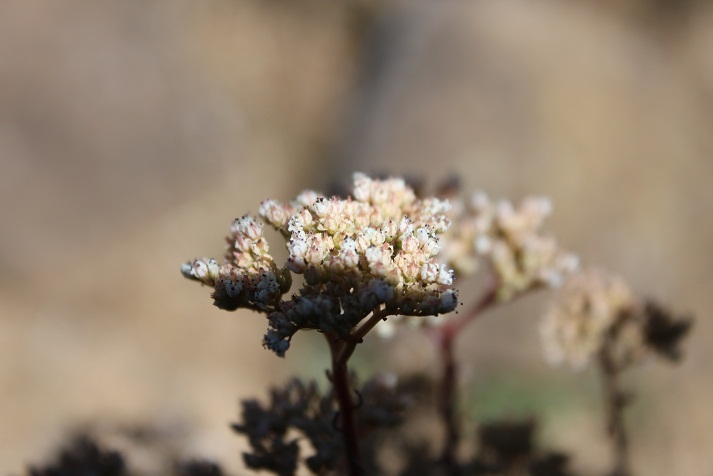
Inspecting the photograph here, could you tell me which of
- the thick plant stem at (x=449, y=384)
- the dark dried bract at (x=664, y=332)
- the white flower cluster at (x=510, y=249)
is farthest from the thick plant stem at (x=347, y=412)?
the dark dried bract at (x=664, y=332)

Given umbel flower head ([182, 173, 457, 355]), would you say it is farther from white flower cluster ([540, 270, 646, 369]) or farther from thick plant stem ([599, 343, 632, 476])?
thick plant stem ([599, 343, 632, 476])

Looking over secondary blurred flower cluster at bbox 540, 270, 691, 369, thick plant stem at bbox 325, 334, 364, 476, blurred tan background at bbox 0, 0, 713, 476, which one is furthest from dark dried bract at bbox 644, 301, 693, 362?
thick plant stem at bbox 325, 334, 364, 476

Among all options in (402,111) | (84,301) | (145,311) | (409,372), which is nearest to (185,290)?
(145,311)

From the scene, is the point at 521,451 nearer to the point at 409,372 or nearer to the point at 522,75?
the point at 409,372

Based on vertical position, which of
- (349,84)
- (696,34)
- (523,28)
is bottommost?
(696,34)

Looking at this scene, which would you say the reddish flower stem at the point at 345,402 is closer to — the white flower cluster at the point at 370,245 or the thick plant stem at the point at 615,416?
the white flower cluster at the point at 370,245

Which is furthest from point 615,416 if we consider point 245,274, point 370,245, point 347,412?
point 245,274
